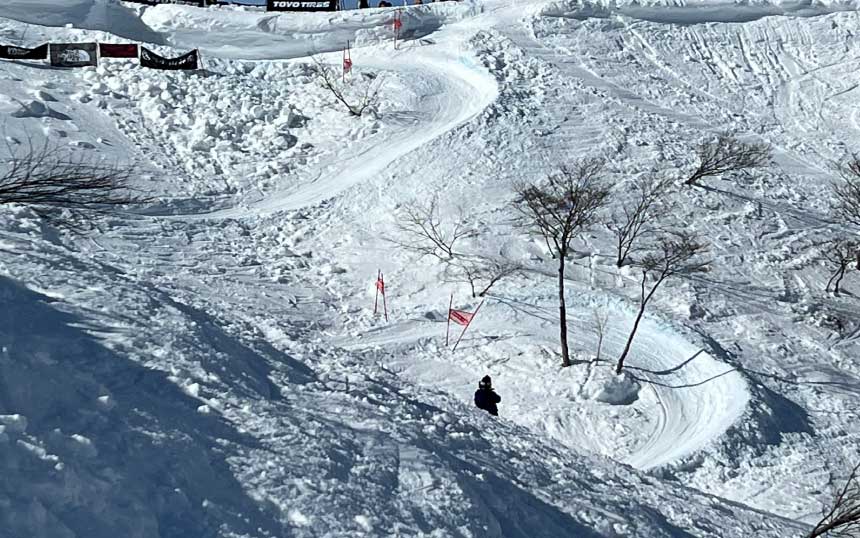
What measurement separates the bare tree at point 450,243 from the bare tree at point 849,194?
12.6 metres

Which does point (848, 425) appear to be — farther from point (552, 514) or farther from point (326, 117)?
point (326, 117)

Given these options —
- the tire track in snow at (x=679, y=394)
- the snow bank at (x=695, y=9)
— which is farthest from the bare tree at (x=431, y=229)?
the snow bank at (x=695, y=9)

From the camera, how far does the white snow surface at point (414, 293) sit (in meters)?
9.77

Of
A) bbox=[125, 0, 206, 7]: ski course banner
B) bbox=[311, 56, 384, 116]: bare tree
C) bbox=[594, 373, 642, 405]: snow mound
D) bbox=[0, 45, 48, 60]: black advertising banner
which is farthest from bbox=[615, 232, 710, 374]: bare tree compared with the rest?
bbox=[125, 0, 206, 7]: ski course banner

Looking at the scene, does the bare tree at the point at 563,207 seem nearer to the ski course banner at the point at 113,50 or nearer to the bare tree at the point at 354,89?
the bare tree at the point at 354,89

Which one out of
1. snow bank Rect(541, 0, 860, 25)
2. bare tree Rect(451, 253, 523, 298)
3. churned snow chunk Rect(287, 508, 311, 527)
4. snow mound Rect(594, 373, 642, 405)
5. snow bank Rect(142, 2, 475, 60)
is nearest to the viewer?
churned snow chunk Rect(287, 508, 311, 527)

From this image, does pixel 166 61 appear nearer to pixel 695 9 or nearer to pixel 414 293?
pixel 414 293

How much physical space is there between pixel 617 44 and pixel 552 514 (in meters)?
31.2

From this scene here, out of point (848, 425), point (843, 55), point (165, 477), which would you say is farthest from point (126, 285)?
point (843, 55)

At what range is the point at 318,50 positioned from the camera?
39094 mm

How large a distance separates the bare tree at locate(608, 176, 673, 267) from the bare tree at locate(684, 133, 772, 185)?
1.29 metres

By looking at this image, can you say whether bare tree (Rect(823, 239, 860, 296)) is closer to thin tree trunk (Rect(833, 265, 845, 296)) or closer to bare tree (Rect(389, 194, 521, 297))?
thin tree trunk (Rect(833, 265, 845, 296))

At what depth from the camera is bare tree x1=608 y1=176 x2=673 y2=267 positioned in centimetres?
2652

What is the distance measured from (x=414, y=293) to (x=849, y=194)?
1645 centimetres
